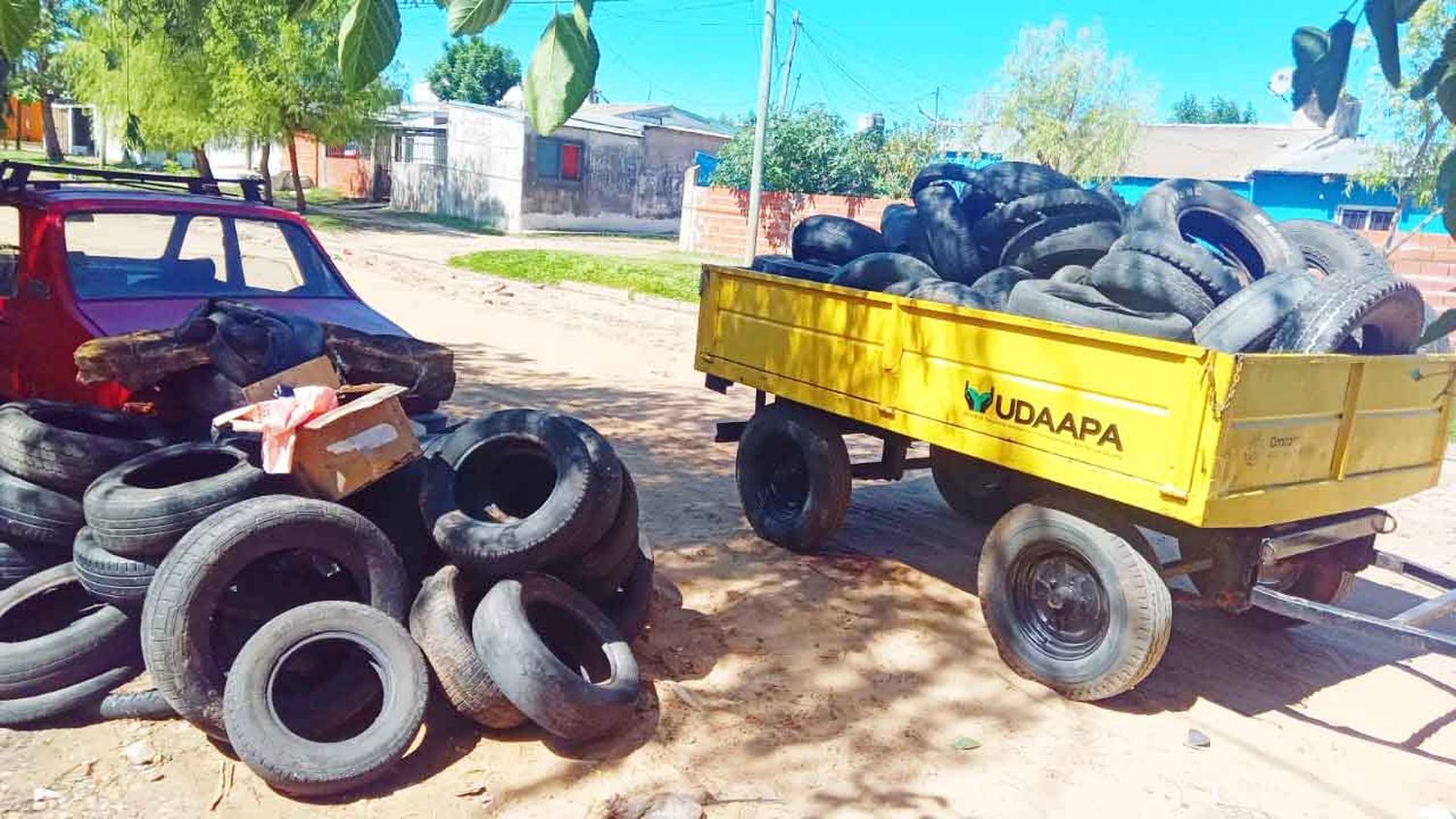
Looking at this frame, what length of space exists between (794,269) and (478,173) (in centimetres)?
2933

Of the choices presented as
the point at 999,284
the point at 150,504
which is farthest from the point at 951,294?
the point at 150,504

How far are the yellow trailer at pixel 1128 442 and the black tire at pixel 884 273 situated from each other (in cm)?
35

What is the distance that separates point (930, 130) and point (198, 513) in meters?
31.4

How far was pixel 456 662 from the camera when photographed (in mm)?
4070

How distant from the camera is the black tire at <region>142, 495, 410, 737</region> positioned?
12.5ft

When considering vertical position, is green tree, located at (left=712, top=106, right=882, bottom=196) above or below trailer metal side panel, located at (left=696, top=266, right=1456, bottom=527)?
above

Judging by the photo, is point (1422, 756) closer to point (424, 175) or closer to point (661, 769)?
point (661, 769)

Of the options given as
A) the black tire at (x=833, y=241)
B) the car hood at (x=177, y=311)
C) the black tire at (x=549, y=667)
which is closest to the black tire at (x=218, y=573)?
the black tire at (x=549, y=667)

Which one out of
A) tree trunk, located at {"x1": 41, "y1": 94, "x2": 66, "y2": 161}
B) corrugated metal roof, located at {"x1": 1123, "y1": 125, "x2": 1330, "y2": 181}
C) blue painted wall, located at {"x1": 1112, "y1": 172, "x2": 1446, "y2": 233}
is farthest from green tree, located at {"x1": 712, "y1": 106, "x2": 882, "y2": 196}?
tree trunk, located at {"x1": 41, "y1": 94, "x2": 66, "y2": 161}

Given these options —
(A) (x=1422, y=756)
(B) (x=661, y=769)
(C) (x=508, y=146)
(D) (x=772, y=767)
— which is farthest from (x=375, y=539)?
(C) (x=508, y=146)

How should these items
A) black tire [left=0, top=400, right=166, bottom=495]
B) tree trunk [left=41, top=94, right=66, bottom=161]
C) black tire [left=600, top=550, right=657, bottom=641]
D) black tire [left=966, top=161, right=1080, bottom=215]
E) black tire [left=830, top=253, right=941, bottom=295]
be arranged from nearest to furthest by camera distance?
black tire [left=0, top=400, right=166, bottom=495] → black tire [left=600, top=550, right=657, bottom=641] → black tire [left=830, top=253, right=941, bottom=295] → black tire [left=966, top=161, right=1080, bottom=215] → tree trunk [left=41, top=94, right=66, bottom=161]

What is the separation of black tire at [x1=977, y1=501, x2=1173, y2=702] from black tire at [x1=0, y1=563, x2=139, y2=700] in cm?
371

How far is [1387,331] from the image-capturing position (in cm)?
519

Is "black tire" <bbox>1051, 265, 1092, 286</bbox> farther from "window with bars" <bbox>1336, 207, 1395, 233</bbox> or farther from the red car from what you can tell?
"window with bars" <bbox>1336, 207, 1395, 233</bbox>
